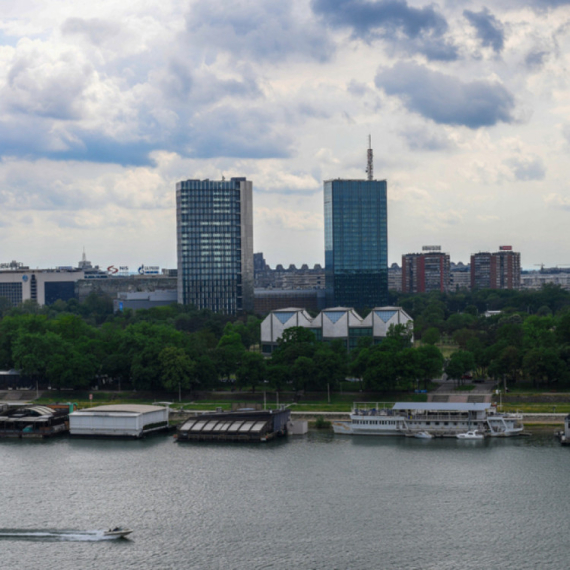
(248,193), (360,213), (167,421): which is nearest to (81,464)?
(167,421)

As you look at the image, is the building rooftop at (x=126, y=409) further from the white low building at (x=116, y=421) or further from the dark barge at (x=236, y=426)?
the dark barge at (x=236, y=426)

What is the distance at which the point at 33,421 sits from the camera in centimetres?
6906

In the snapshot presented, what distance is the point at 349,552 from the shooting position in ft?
123

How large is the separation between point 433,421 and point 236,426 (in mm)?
14883

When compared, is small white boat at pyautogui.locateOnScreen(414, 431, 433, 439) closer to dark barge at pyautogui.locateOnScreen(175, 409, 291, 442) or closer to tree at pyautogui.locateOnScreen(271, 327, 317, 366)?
dark barge at pyautogui.locateOnScreen(175, 409, 291, 442)

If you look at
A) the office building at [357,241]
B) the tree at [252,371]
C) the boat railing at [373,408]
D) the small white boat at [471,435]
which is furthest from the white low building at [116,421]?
the office building at [357,241]

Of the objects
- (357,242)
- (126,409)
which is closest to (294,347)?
(126,409)

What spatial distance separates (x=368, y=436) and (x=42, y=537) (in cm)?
2989

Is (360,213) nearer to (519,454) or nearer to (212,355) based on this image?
(212,355)

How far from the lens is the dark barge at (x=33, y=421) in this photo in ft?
225

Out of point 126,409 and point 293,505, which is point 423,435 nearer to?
point 293,505

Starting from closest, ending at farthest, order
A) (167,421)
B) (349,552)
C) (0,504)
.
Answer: (349,552) < (0,504) < (167,421)

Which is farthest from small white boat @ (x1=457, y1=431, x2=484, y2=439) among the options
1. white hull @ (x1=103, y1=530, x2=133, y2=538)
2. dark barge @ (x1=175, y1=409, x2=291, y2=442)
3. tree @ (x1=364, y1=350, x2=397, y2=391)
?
white hull @ (x1=103, y1=530, x2=133, y2=538)

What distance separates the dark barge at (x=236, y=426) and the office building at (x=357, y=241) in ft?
306
